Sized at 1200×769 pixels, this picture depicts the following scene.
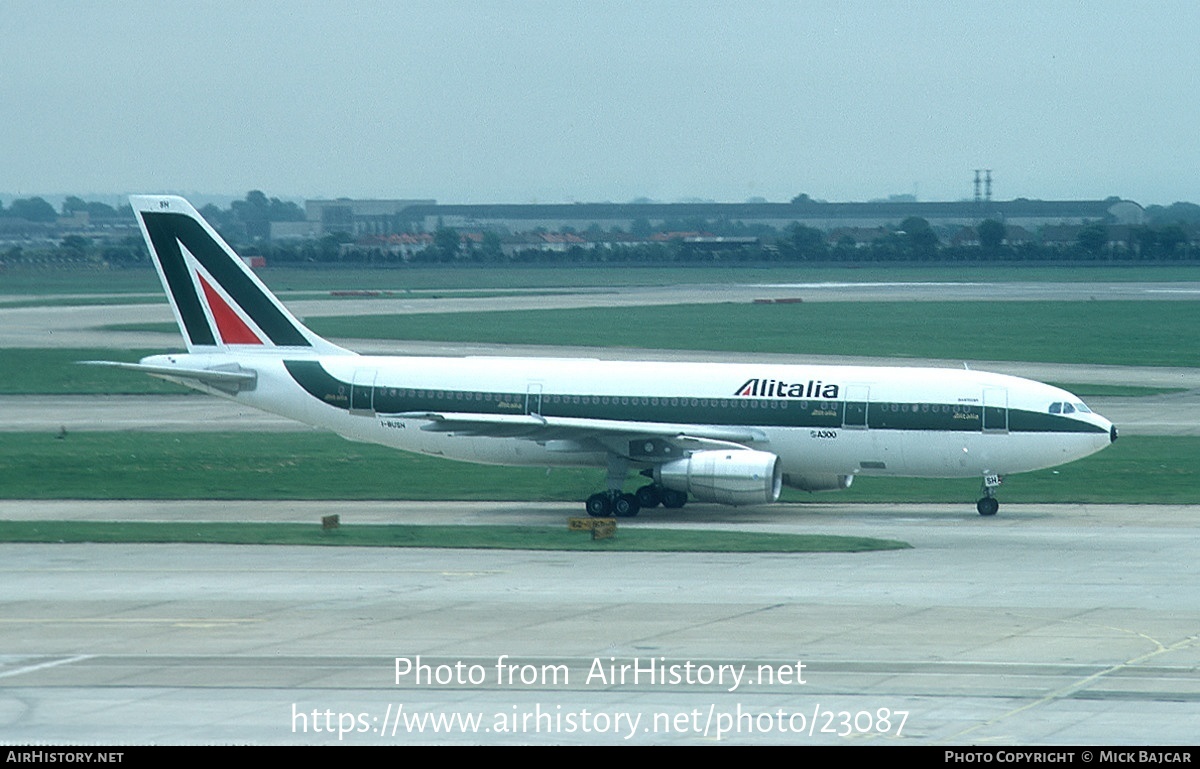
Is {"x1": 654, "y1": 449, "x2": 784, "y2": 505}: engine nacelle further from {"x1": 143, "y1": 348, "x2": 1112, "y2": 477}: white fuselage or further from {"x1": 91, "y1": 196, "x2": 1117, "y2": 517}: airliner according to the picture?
{"x1": 143, "y1": 348, "x2": 1112, "y2": 477}: white fuselage

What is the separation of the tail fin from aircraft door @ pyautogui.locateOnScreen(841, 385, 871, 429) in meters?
16.1

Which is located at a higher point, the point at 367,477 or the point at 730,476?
the point at 730,476

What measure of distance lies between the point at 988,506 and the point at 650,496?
939 centimetres

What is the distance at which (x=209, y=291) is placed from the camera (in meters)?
50.1

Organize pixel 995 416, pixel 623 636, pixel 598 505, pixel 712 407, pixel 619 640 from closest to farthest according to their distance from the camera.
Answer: pixel 619 640, pixel 623 636, pixel 995 416, pixel 598 505, pixel 712 407

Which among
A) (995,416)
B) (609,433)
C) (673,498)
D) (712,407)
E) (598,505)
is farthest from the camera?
(673,498)

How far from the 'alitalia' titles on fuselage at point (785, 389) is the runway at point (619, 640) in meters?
5.10

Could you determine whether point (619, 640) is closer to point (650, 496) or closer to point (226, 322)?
point (650, 496)

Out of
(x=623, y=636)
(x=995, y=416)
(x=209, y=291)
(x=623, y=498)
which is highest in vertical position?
(x=209, y=291)

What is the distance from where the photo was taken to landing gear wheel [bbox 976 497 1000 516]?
4575 centimetres

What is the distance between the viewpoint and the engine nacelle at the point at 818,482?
47625 mm

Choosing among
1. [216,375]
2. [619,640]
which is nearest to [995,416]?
[619,640]

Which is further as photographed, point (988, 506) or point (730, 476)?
point (988, 506)

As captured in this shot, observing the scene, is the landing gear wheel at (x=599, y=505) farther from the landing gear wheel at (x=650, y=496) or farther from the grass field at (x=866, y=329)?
the grass field at (x=866, y=329)
